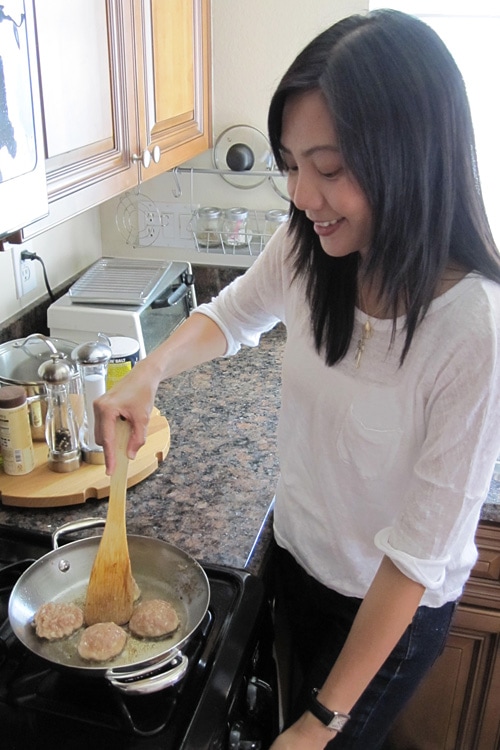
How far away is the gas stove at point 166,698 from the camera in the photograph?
0.76 metres

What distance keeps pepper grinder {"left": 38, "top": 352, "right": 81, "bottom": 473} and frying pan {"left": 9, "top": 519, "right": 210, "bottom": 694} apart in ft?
0.71

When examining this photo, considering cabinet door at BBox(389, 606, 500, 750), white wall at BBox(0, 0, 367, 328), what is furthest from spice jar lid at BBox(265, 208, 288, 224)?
cabinet door at BBox(389, 606, 500, 750)

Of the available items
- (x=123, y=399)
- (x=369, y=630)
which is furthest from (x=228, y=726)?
(x=123, y=399)

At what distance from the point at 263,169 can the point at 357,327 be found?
1.04m

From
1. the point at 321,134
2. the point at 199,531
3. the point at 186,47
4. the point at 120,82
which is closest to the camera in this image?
the point at 321,134

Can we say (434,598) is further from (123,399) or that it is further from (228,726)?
(123,399)


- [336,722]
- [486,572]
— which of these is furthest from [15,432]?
[486,572]

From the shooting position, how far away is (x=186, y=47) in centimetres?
157

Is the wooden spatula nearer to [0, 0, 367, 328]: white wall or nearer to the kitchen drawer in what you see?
the kitchen drawer

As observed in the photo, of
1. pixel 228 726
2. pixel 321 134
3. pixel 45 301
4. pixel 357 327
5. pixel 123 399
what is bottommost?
pixel 228 726

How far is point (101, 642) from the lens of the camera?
2.72 ft

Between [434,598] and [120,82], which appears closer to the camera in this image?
[434,598]

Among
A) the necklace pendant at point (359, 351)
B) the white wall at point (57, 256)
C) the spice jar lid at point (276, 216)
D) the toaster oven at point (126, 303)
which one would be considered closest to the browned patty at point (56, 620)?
the necklace pendant at point (359, 351)

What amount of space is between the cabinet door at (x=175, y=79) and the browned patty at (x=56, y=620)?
2.91 ft
